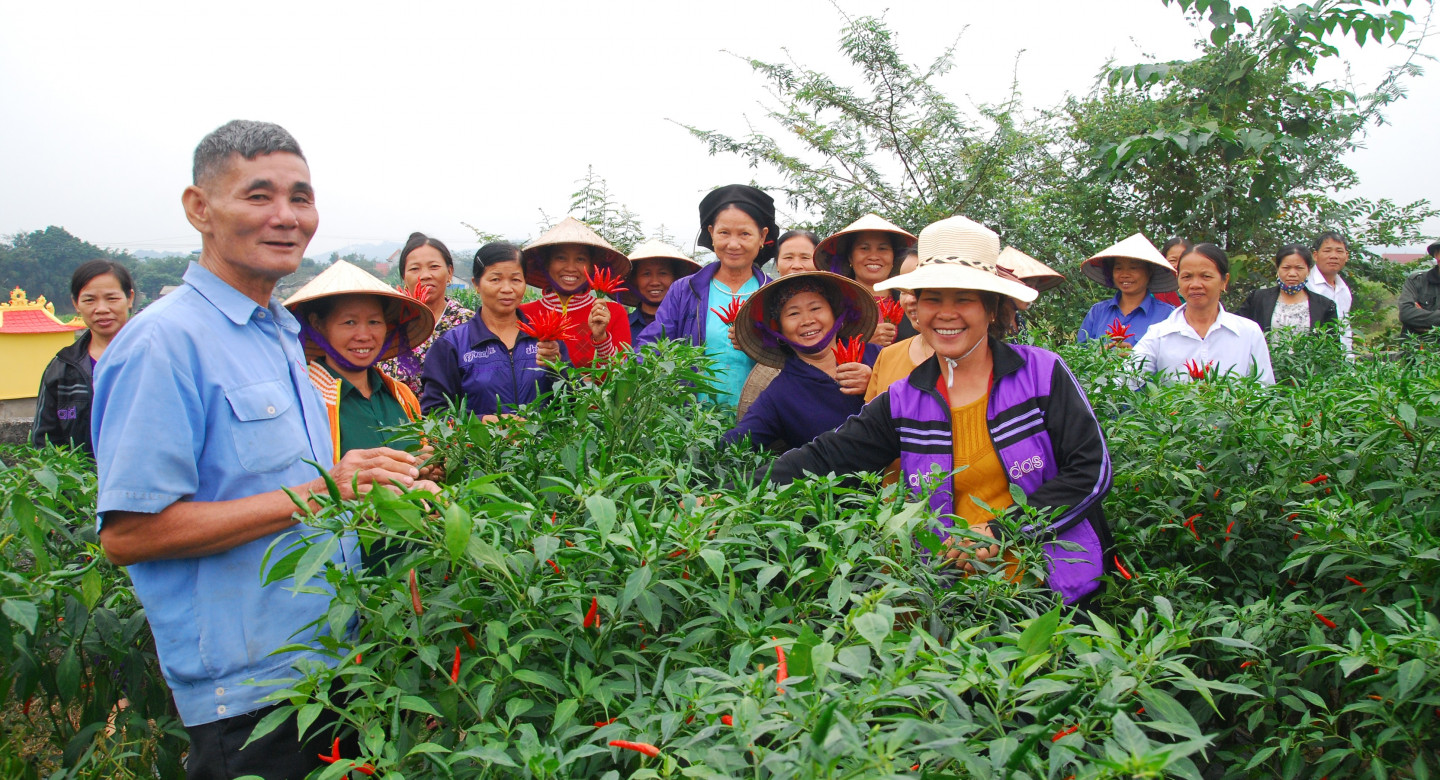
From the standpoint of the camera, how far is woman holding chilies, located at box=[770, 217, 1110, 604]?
2199 millimetres

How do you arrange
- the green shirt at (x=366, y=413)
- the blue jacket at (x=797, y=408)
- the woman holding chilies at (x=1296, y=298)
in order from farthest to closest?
the woman holding chilies at (x=1296, y=298) < the blue jacket at (x=797, y=408) < the green shirt at (x=366, y=413)

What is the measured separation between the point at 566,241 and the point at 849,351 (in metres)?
1.72

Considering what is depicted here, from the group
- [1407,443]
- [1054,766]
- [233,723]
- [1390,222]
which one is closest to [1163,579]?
[1407,443]

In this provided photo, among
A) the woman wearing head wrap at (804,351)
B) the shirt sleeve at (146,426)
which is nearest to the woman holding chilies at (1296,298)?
the woman wearing head wrap at (804,351)

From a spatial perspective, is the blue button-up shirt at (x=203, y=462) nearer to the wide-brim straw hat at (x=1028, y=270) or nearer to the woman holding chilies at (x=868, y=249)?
the woman holding chilies at (x=868, y=249)

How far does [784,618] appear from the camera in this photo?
4.84 ft

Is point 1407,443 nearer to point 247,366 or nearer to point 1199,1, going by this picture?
point 247,366

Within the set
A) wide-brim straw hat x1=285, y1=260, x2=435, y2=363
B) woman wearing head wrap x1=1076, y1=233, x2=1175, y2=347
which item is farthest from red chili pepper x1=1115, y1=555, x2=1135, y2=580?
woman wearing head wrap x1=1076, y1=233, x2=1175, y2=347

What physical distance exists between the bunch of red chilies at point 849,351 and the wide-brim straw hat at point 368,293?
1477 millimetres

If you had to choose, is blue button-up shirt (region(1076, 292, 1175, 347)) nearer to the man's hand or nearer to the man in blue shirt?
the man's hand

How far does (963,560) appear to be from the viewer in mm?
1713

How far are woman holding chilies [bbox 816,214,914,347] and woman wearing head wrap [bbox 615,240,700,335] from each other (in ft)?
3.32

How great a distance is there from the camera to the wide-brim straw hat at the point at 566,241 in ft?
13.7

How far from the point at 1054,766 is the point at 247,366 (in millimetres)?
1605
